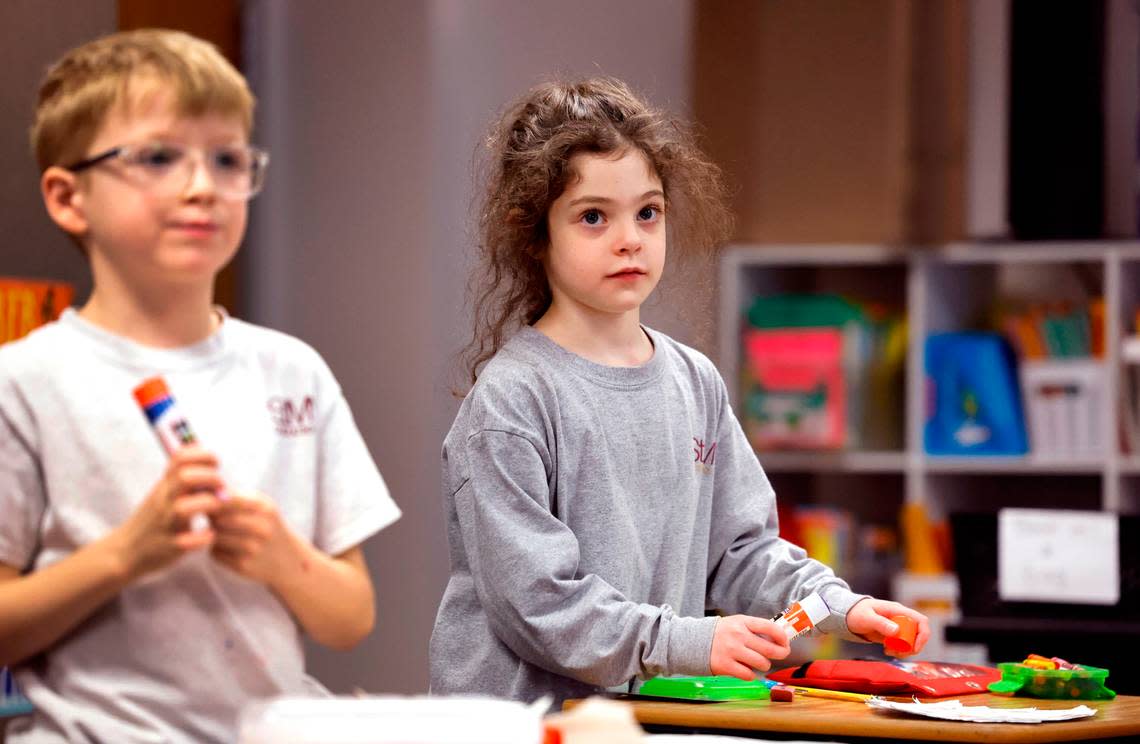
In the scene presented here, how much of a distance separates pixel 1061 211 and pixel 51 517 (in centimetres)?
416

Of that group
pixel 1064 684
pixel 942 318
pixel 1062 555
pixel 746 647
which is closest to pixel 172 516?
pixel 746 647

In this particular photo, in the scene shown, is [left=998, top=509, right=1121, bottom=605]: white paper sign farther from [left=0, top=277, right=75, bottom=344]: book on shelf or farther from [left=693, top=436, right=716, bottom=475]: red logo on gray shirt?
[left=0, top=277, right=75, bottom=344]: book on shelf

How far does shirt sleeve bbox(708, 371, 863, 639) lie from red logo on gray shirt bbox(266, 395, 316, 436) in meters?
0.87

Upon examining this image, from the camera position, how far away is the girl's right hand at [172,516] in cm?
111

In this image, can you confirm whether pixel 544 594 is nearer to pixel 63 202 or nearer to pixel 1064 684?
pixel 1064 684

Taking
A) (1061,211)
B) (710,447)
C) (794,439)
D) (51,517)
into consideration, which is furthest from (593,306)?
(1061,211)

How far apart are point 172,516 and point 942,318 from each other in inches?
162

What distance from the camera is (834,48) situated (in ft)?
16.1

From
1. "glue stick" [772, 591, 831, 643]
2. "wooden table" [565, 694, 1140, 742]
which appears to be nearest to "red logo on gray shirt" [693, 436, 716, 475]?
"glue stick" [772, 591, 831, 643]

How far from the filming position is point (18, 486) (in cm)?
118

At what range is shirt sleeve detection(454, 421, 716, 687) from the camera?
1719mm

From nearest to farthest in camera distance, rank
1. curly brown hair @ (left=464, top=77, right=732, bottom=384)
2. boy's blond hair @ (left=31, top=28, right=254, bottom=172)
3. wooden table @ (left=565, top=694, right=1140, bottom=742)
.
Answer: boy's blond hair @ (left=31, top=28, right=254, bottom=172)
wooden table @ (left=565, top=694, right=1140, bottom=742)
curly brown hair @ (left=464, top=77, right=732, bottom=384)

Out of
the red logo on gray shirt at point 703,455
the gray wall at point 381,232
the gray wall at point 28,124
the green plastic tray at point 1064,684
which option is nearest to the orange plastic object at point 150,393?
the gray wall at point 28,124

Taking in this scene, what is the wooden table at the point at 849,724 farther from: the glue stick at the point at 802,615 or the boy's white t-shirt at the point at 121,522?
the boy's white t-shirt at the point at 121,522
